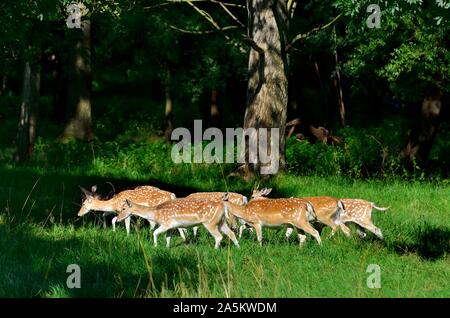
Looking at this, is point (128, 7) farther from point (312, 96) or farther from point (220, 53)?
point (312, 96)

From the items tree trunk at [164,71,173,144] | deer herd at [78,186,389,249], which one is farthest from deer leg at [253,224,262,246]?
tree trunk at [164,71,173,144]

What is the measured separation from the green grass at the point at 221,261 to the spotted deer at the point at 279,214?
249 mm

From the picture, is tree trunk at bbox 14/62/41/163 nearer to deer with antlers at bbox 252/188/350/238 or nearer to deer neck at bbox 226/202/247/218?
deer neck at bbox 226/202/247/218

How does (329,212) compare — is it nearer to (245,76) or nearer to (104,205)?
(104,205)

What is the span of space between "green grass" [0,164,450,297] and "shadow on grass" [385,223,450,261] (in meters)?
0.02

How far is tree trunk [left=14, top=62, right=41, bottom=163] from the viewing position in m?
27.0

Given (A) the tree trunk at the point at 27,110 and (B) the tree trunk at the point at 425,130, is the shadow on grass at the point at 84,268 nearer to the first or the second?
(A) the tree trunk at the point at 27,110

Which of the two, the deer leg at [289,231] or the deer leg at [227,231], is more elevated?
the deer leg at [227,231]

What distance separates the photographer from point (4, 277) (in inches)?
425

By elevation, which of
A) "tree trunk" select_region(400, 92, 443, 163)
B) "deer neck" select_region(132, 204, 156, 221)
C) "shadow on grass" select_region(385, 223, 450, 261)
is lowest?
"shadow on grass" select_region(385, 223, 450, 261)

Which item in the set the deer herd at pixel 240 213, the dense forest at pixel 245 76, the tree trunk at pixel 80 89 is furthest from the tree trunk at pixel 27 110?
the deer herd at pixel 240 213

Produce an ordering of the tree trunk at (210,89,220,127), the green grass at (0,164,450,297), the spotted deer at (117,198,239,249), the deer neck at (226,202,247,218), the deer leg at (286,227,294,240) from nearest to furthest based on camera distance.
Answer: the green grass at (0,164,450,297) → the spotted deer at (117,198,239,249) → the deer neck at (226,202,247,218) → the deer leg at (286,227,294,240) → the tree trunk at (210,89,220,127)

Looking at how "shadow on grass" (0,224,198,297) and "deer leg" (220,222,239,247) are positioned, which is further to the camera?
"deer leg" (220,222,239,247)

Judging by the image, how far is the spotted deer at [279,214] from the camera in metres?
13.5
